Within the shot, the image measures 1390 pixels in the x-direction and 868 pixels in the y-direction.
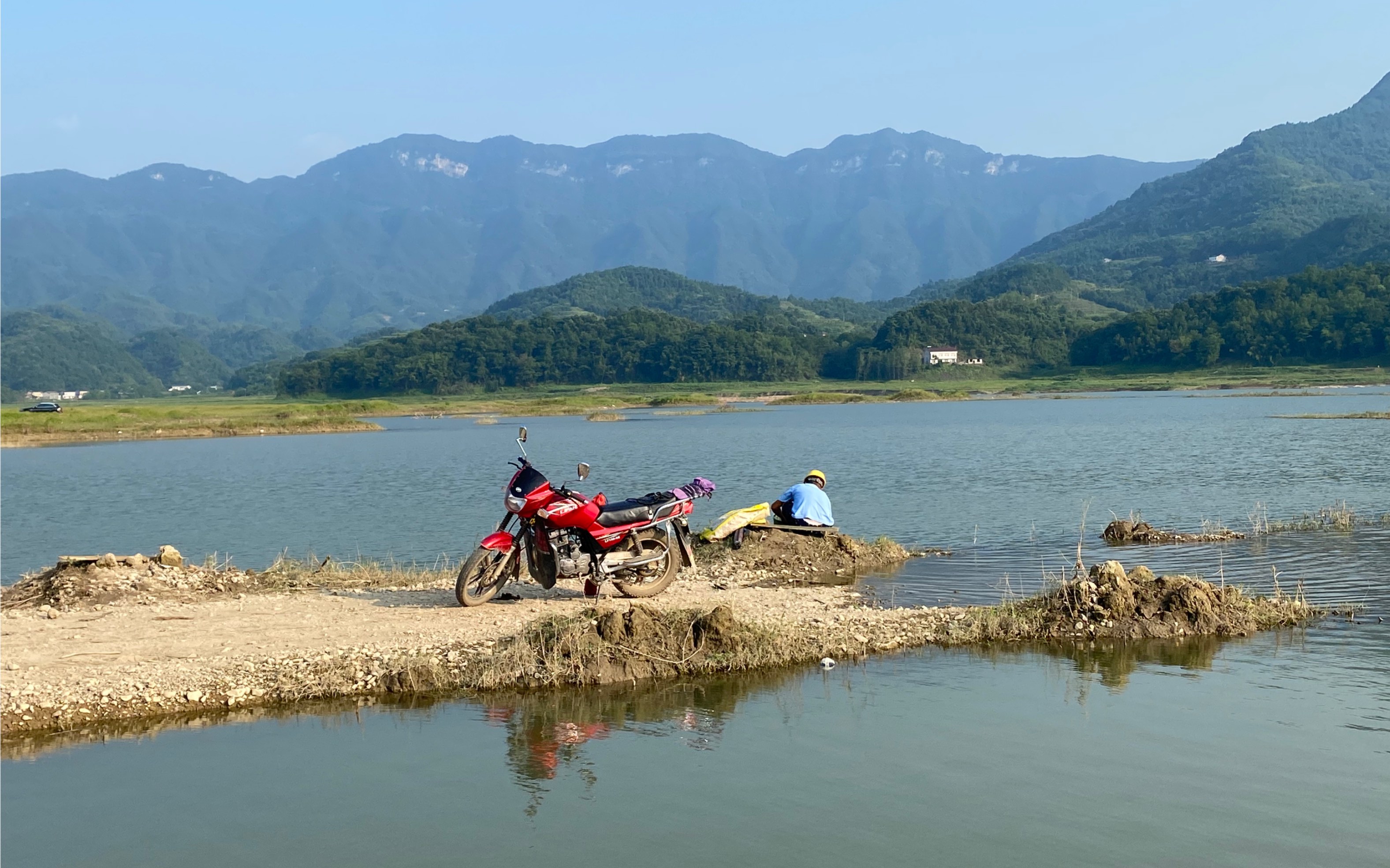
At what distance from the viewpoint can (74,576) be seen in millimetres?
14094

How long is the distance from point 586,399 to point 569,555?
10882 cm

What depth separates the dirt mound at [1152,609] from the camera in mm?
13008

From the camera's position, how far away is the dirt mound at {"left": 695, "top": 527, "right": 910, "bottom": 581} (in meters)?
17.0

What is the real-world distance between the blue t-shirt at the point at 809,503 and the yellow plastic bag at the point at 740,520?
409 mm

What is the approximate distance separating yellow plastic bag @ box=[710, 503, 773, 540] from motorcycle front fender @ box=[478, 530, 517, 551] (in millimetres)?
4782

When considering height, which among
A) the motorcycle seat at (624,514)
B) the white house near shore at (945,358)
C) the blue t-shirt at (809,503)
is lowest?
the blue t-shirt at (809,503)

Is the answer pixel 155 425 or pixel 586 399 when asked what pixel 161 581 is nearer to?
pixel 155 425

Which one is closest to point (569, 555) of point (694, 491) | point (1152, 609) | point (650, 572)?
point (650, 572)

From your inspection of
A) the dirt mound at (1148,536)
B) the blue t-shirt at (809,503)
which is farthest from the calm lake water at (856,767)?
the blue t-shirt at (809,503)

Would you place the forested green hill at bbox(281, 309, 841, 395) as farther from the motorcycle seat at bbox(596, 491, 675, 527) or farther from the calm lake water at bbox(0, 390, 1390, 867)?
the calm lake water at bbox(0, 390, 1390, 867)

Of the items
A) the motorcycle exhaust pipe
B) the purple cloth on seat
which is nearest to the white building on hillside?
the purple cloth on seat

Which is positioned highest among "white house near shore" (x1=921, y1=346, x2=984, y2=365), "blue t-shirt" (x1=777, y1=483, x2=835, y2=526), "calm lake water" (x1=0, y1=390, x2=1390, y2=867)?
"white house near shore" (x1=921, y1=346, x2=984, y2=365)

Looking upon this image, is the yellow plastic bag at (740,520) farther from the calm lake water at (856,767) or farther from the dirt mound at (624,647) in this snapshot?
the dirt mound at (624,647)

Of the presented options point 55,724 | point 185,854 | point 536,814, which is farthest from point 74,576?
point 536,814
